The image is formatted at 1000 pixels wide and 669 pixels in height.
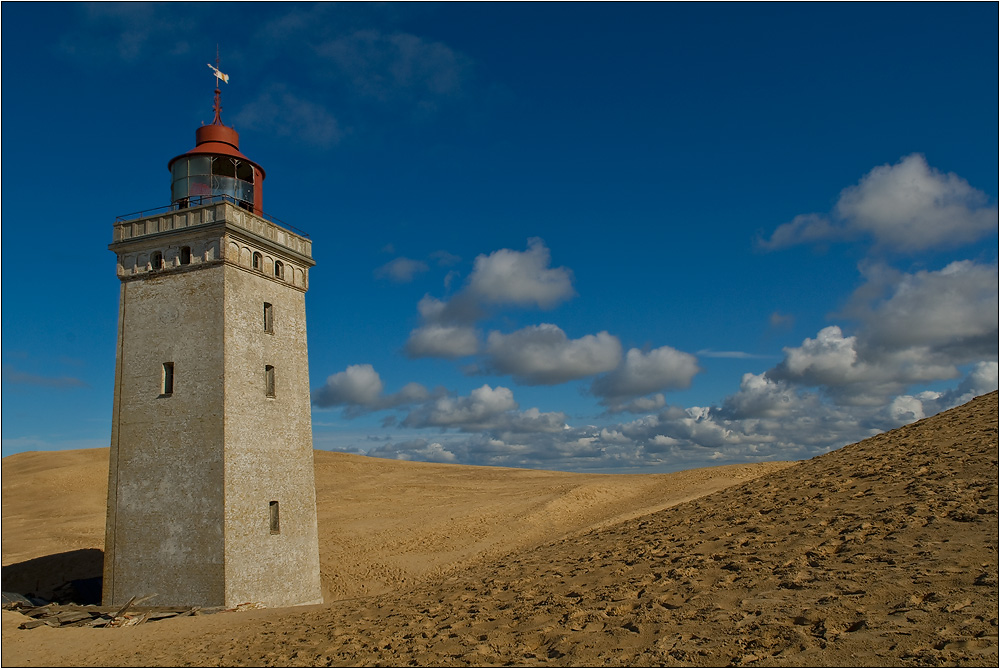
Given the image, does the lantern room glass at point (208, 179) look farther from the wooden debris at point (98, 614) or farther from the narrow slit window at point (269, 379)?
the wooden debris at point (98, 614)

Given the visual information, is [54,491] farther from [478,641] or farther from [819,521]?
[819,521]

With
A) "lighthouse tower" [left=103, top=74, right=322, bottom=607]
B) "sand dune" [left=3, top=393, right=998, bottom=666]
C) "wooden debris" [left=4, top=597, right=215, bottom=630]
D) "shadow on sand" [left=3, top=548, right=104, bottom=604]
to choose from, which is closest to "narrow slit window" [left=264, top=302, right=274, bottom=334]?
"lighthouse tower" [left=103, top=74, right=322, bottom=607]

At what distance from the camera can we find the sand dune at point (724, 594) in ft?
32.7

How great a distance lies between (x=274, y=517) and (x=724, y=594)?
46.9ft

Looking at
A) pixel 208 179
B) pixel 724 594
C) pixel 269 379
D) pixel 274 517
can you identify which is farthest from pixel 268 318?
pixel 724 594

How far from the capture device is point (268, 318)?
22531mm

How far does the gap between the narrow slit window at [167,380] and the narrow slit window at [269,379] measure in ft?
8.68

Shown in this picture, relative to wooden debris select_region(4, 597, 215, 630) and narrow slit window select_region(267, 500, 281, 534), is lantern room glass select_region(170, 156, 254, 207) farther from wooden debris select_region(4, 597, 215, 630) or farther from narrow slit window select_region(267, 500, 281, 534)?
wooden debris select_region(4, 597, 215, 630)

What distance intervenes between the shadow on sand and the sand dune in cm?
484

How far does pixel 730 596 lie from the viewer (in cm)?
1206

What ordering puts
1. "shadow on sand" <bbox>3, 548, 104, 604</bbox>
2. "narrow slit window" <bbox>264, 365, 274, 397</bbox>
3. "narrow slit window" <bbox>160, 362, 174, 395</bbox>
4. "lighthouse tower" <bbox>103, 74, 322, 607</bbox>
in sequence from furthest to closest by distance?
"shadow on sand" <bbox>3, 548, 104, 604</bbox>, "narrow slit window" <bbox>264, 365, 274, 397</bbox>, "narrow slit window" <bbox>160, 362, 174, 395</bbox>, "lighthouse tower" <bbox>103, 74, 322, 607</bbox>

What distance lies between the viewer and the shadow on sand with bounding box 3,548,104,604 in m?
23.9

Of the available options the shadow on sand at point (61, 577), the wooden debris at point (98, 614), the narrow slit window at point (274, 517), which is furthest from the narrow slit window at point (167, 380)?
the shadow on sand at point (61, 577)

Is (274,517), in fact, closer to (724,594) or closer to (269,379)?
(269,379)
